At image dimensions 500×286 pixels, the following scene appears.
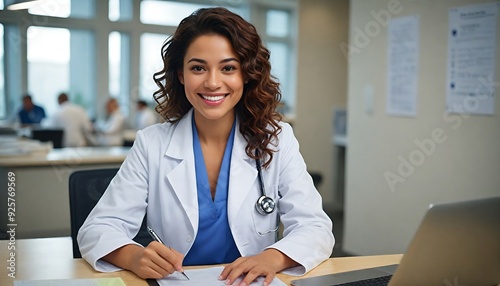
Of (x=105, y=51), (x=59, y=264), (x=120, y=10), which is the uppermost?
(x=120, y=10)

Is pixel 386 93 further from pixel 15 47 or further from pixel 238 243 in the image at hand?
pixel 15 47

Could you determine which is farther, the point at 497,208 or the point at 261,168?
the point at 261,168

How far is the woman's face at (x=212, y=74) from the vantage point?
146 centimetres

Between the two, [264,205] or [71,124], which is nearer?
[264,205]

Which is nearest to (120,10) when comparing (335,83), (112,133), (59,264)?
(112,133)

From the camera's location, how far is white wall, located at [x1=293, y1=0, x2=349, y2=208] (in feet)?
22.5

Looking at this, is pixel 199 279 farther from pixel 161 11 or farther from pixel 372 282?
pixel 161 11

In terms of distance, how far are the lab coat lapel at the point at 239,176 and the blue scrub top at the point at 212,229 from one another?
0.03 m

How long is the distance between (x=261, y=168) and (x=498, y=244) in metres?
0.66

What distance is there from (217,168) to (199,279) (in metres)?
0.45

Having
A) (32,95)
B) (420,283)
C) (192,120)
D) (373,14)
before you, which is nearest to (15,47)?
(32,95)

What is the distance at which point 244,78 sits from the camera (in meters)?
1.51

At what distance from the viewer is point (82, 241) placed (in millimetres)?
1362

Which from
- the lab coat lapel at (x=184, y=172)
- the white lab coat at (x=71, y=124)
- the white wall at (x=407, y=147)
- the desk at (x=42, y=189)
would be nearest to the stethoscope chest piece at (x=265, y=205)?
the lab coat lapel at (x=184, y=172)
